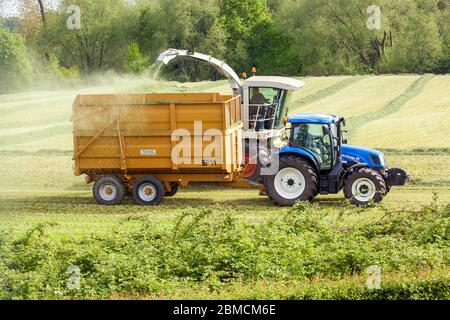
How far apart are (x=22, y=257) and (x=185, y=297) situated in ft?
11.2

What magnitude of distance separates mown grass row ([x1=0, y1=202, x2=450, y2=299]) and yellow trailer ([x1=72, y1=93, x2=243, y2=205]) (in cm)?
390

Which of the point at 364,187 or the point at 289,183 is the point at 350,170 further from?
the point at 289,183

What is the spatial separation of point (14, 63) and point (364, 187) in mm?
34354

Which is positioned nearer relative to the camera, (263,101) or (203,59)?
(203,59)

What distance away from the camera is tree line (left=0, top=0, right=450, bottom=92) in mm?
66438

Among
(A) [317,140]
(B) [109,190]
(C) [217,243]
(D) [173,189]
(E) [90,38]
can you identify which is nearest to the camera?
(C) [217,243]

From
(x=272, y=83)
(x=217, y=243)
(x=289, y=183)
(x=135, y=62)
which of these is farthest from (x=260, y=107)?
(x=135, y=62)

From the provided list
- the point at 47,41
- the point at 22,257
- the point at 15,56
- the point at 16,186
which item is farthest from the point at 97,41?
the point at 22,257

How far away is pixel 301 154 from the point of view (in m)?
20.6

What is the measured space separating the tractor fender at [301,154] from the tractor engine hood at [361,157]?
70 centimetres

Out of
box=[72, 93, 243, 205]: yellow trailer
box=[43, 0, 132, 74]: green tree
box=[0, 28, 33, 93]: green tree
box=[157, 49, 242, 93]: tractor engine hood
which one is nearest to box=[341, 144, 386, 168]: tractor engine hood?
box=[72, 93, 243, 205]: yellow trailer

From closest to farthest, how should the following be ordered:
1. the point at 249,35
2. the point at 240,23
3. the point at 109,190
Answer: the point at 109,190 → the point at 240,23 → the point at 249,35

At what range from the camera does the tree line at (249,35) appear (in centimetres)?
6644

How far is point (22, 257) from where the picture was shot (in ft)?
48.0
